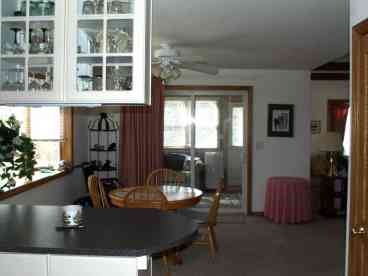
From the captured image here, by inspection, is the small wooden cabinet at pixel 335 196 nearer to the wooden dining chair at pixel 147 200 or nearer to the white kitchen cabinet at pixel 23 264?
the wooden dining chair at pixel 147 200

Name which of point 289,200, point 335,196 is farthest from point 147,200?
point 335,196

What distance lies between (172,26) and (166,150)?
322 cm

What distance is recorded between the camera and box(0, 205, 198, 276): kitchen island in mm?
1795

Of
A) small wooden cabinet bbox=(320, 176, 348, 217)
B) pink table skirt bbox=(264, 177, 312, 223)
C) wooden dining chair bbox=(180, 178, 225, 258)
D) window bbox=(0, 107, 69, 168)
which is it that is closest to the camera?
wooden dining chair bbox=(180, 178, 225, 258)

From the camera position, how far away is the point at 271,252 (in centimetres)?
464

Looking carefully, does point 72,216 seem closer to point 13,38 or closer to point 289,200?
point 13,38

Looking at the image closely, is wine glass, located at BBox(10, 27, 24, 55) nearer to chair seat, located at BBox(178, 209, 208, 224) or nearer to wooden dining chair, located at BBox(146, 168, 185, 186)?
chair seat, located at BBox(178, 209, 208, 224)

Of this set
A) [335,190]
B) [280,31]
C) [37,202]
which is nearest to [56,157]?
[37,202]

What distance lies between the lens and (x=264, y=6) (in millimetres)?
3227

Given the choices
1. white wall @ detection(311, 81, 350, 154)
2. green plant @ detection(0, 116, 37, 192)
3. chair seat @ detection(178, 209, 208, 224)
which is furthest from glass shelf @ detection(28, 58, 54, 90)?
white wall @ detection(311, 81, 350, 154)

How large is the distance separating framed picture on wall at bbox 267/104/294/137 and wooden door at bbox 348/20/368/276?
14.0ft

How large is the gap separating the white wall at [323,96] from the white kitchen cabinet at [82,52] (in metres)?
6.13

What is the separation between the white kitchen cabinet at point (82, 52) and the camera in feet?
7.15

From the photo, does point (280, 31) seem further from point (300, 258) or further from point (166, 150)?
point (166, 150)
